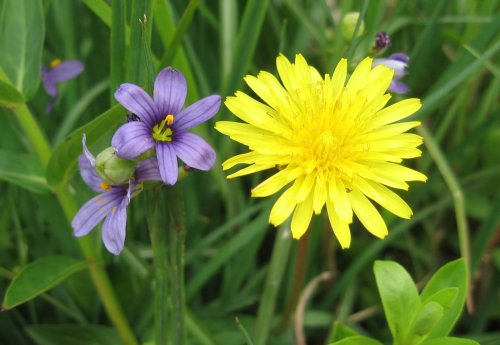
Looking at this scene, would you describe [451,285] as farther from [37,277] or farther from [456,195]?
[37,277]

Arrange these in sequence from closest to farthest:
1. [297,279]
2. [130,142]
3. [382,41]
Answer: [130,142] → [382,41] → [297,279]

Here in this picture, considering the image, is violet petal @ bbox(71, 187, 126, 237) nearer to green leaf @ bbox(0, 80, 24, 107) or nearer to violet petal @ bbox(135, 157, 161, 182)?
violet petal @ bbox(135, 157, 161, 182)

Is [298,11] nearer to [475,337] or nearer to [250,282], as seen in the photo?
[250,282]

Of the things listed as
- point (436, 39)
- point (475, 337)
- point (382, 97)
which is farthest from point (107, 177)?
point (436, 39)

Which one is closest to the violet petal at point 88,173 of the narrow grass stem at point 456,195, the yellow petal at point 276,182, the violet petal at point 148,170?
the violet petal at point 148,170

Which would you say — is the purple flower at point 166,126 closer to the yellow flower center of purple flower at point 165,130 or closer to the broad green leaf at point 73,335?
the yellow flower center of purple flower at point 165,130

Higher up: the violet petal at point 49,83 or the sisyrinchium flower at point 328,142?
the violet petal at point 49,83

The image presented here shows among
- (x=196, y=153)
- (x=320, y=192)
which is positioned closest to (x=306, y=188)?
(x=320, y=192)
